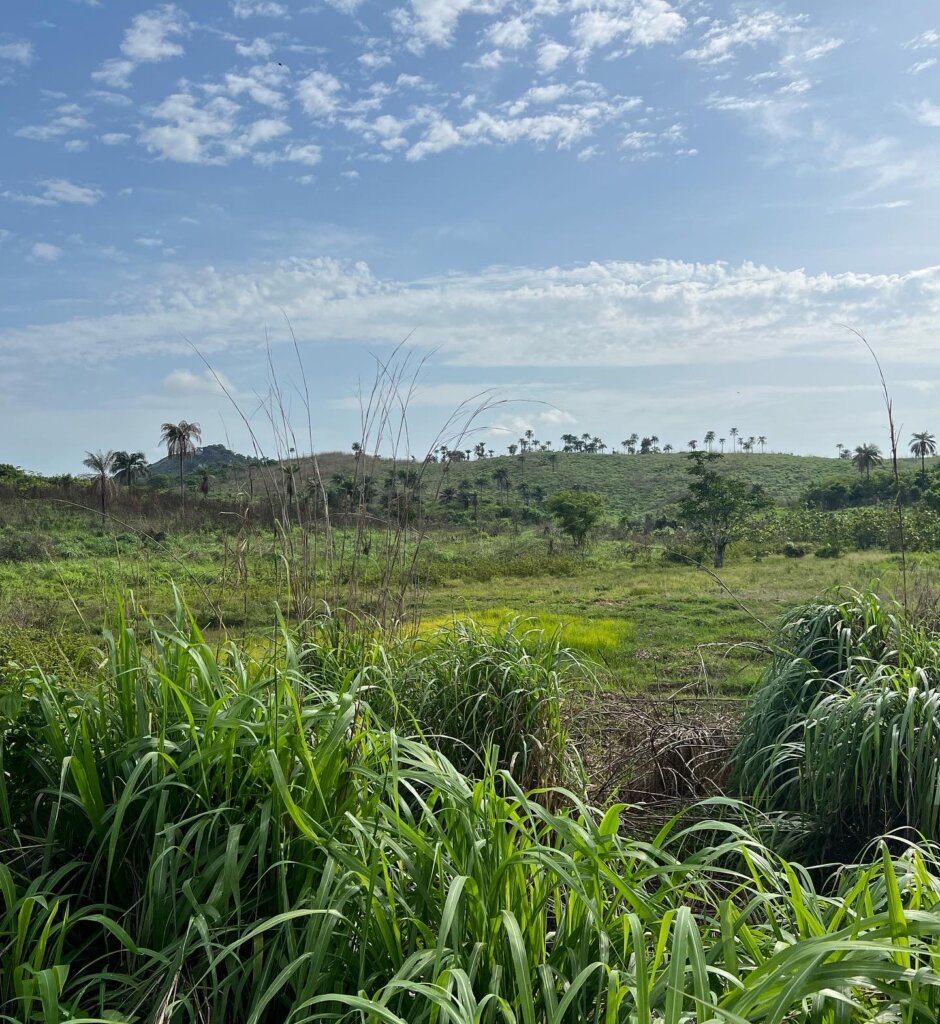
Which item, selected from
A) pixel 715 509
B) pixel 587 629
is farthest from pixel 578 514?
pixel 587 629

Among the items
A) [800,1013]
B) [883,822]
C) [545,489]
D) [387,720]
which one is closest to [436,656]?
[387,720]

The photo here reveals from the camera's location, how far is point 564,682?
421 centimetres

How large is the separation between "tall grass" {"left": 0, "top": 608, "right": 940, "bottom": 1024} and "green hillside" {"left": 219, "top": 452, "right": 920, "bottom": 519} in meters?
52.1

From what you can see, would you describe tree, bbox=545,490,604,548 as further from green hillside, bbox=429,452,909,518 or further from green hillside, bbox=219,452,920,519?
green hillside, bbox=429,452,909,518

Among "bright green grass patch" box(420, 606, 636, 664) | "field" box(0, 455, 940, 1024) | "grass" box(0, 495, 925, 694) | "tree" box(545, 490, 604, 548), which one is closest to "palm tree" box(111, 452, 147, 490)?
"grass" box(0, 495, 925, 694)

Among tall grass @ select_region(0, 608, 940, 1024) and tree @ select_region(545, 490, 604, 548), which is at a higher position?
tree @ select_region(545, 490, 604, 548)

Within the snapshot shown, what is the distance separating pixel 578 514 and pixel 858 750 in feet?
94.9

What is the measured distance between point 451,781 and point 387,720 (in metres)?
1.24

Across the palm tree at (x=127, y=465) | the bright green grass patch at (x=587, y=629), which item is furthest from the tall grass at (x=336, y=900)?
the palm tree at (x=127, y=465)

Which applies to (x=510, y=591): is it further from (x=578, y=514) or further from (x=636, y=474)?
(x=636, y=474)

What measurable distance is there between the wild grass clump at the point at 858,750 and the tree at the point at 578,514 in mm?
27947

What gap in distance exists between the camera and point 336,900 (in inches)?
69.9

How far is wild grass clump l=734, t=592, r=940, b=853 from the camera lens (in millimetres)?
2947

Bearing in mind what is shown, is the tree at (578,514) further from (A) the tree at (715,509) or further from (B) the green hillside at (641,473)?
(B) the green hillside at (641,473)
